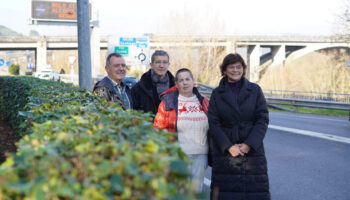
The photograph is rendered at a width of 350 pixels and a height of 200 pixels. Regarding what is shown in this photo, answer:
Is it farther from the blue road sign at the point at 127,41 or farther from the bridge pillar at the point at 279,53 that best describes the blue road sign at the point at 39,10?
the bridge pillar at the point at 279,53

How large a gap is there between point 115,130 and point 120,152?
613mm

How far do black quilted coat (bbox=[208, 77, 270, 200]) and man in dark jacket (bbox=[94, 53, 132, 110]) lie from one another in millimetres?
1133

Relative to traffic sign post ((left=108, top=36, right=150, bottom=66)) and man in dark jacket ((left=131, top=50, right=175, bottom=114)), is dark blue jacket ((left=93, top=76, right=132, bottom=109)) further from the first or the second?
traffic sign post ((left=108, top=36, right=150, bottom=66))

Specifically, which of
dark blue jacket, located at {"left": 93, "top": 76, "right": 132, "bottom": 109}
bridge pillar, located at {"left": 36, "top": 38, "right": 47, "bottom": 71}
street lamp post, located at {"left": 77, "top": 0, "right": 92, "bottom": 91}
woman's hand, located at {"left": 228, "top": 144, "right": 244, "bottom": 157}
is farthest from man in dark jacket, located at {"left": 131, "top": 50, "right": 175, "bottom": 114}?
bridge pillar, located at {"left": 36, "top": 38, "right": 47, "bottom": 71}

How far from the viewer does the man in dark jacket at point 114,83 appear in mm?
4539

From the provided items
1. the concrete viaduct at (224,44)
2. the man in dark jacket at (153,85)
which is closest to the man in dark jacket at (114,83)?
the man in dark jacket at (153,85)

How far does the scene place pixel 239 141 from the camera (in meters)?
3.82

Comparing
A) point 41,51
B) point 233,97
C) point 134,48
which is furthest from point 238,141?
point 41,51

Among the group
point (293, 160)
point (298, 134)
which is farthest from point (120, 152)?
point (298, 134)

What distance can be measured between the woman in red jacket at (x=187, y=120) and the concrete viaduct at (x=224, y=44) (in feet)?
136

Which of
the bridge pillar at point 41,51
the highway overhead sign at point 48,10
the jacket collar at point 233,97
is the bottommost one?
the jacket collar at point 233,97

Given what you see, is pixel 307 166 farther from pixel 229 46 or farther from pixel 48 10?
pixel 48 10

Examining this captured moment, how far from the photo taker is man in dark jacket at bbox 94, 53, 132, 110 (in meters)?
4.54

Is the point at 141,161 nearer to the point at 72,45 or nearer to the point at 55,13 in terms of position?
the point at 55,13
